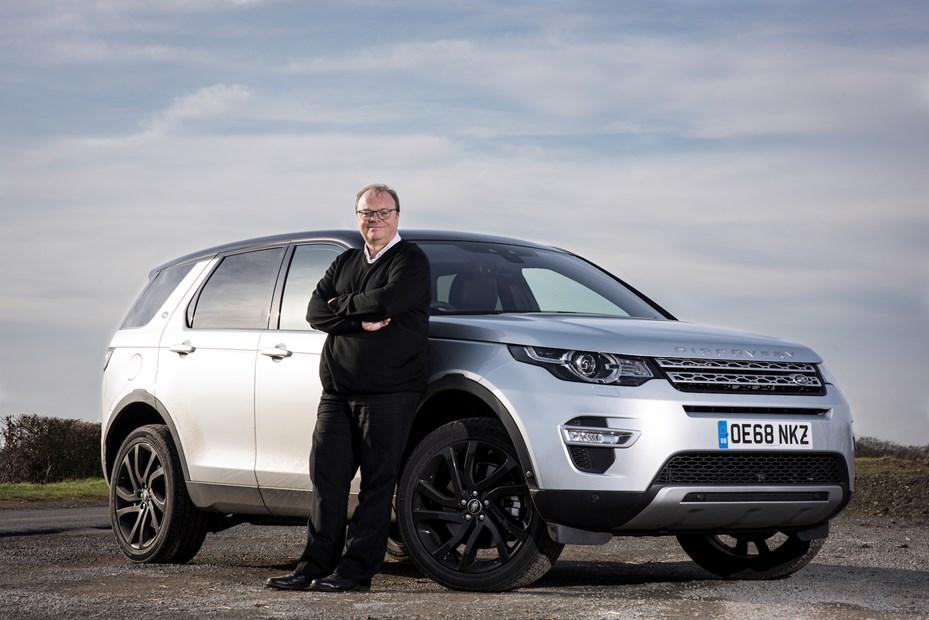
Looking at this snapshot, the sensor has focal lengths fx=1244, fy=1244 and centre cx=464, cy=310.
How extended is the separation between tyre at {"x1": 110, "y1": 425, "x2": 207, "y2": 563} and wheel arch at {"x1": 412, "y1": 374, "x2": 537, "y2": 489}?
2.18 metres

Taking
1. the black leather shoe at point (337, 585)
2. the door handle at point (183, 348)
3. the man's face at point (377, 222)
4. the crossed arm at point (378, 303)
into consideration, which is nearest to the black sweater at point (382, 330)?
the crossed arm at point (378, 303)

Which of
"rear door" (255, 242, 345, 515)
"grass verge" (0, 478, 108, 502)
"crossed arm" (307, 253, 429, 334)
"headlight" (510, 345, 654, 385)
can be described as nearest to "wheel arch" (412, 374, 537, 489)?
"headlight" (510, 345, 654, 385)

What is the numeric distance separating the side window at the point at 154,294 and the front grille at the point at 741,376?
4.19 m

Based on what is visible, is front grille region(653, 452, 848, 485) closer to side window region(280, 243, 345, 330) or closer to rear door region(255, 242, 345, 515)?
rear door region(255, 242, 345, 515)

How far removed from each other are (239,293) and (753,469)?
3.59 m

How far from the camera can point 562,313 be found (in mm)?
7309

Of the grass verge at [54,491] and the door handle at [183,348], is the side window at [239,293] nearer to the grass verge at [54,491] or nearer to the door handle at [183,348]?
the door handle at [183,348]

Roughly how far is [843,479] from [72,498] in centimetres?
1354

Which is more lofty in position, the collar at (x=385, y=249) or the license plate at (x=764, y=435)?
the collar at (x=385, y=249)

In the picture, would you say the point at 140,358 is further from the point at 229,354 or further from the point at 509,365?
the point at 509,365

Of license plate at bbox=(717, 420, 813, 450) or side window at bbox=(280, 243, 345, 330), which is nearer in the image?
license plate at bbox=(717, 420, 813, 450)

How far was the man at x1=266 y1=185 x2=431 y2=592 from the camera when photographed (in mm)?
6539

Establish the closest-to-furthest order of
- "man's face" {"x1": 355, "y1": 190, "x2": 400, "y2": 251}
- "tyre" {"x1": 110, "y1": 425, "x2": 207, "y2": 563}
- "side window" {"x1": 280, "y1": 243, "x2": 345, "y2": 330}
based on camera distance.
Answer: "man's face" {"x1": 355, "y1": 190, "x2": 400, "y2": 251} < "side window" {"x1": 280, "y1": 243, "x2": 345, "y2": 330} < "tyre" {"x1": 110, "y1": 425, "x2": 207, "y2": 563}

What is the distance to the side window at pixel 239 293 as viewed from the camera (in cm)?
791
